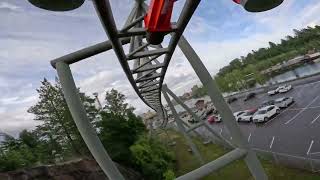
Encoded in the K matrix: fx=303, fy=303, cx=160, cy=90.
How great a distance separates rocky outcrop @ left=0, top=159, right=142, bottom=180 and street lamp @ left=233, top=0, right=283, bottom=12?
17527 mm

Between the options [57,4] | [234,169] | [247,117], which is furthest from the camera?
[247,117]

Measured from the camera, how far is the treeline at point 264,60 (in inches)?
2761

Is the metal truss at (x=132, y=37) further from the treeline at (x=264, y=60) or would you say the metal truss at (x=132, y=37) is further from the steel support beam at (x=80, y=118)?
the treeline at (x=264, y=60)

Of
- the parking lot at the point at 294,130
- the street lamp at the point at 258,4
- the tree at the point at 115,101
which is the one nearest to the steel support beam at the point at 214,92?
the street lamp at the point at 258,4

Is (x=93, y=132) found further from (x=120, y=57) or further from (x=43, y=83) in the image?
(x=43, y=83)

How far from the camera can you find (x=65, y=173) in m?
18.9

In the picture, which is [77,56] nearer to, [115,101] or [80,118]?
[80,118]

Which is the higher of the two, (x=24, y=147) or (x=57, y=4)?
(x=24, y=147)

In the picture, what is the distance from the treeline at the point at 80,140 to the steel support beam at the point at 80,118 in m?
16.8

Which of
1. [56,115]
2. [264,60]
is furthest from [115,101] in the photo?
[264,60]

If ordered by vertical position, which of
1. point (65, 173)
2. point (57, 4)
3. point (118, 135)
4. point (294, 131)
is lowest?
point (294, 131)

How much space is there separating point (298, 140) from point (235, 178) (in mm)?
4581

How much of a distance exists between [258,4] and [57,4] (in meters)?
1.43

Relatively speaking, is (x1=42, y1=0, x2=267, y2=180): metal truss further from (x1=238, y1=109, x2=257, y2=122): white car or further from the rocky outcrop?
(x1=238, y1=109, x2=257, y2=122): white car
